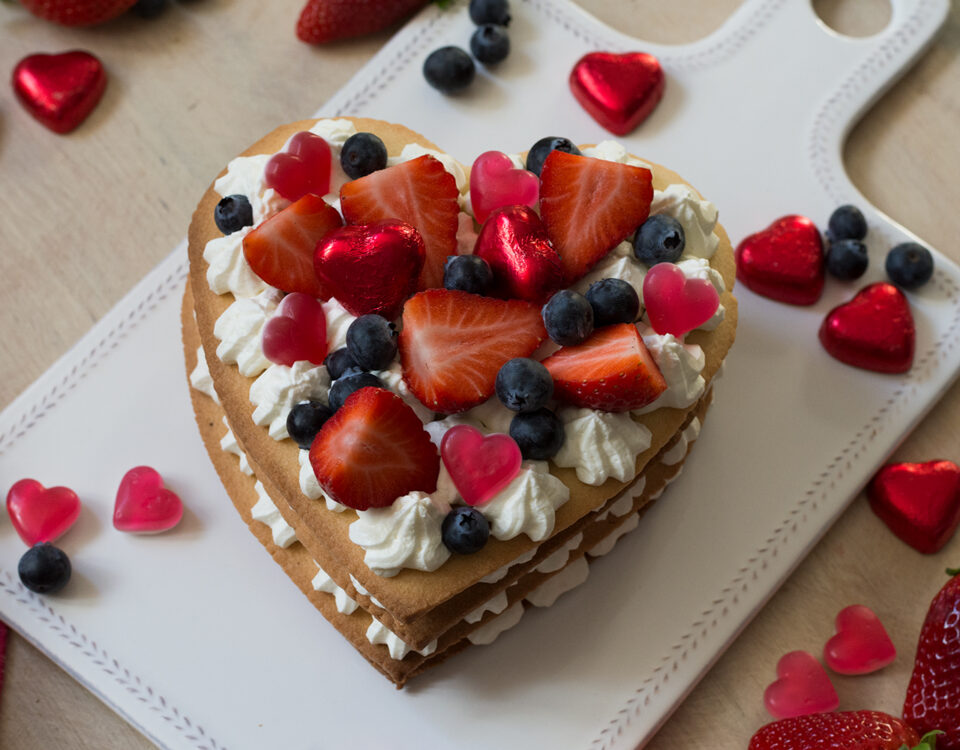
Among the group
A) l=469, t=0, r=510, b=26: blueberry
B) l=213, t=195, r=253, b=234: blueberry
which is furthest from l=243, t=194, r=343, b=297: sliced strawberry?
l=469, t=0, r=510, b=26: blueberry

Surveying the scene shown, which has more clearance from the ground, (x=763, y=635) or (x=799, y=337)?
(x=799, y=337)

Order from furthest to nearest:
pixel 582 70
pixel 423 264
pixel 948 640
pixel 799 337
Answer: pixel 582 70 → pixel 799 337 → pixel 948 640 → pixel 423 264

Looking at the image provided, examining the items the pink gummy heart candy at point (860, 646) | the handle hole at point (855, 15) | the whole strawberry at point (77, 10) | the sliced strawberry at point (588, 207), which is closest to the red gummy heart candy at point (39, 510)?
the sliced strawberry at point (588, 207)

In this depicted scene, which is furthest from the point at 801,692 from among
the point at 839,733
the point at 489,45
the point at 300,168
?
the point at 489,45

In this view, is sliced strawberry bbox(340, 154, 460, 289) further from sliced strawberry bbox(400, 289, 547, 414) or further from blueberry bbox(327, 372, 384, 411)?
blueberry bbox(327, 372, 384, 411)

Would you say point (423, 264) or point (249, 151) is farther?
point (249, 151)

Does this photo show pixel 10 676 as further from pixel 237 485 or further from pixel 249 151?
pixel 249 151

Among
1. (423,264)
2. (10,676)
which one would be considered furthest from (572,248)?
(10,676)
